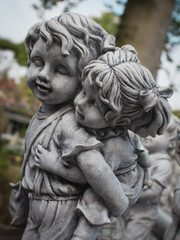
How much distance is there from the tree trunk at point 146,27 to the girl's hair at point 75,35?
2473mm

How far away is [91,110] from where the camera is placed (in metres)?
1.18

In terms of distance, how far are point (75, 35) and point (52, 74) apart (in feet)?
0.65

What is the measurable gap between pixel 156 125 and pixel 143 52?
2.75 m

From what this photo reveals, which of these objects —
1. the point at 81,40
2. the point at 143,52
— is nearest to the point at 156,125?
the point at 81,40

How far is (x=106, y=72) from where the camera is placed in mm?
1106

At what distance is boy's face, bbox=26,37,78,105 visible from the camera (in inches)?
48.9

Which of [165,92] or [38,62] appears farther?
[38,62]

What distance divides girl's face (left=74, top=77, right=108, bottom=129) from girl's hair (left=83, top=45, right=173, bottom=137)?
0.11 feet

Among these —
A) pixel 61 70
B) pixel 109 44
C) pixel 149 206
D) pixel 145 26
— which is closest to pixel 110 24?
pixel 145 26

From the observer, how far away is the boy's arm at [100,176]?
1.14 metres

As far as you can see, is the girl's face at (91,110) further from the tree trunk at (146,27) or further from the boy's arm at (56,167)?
the tree trunk at (146,27)

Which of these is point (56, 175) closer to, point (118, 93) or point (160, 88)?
point (118, 93)

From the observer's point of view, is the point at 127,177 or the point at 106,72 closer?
the point at 106,72

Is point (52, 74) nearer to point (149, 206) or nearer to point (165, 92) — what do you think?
point (165, 92)
